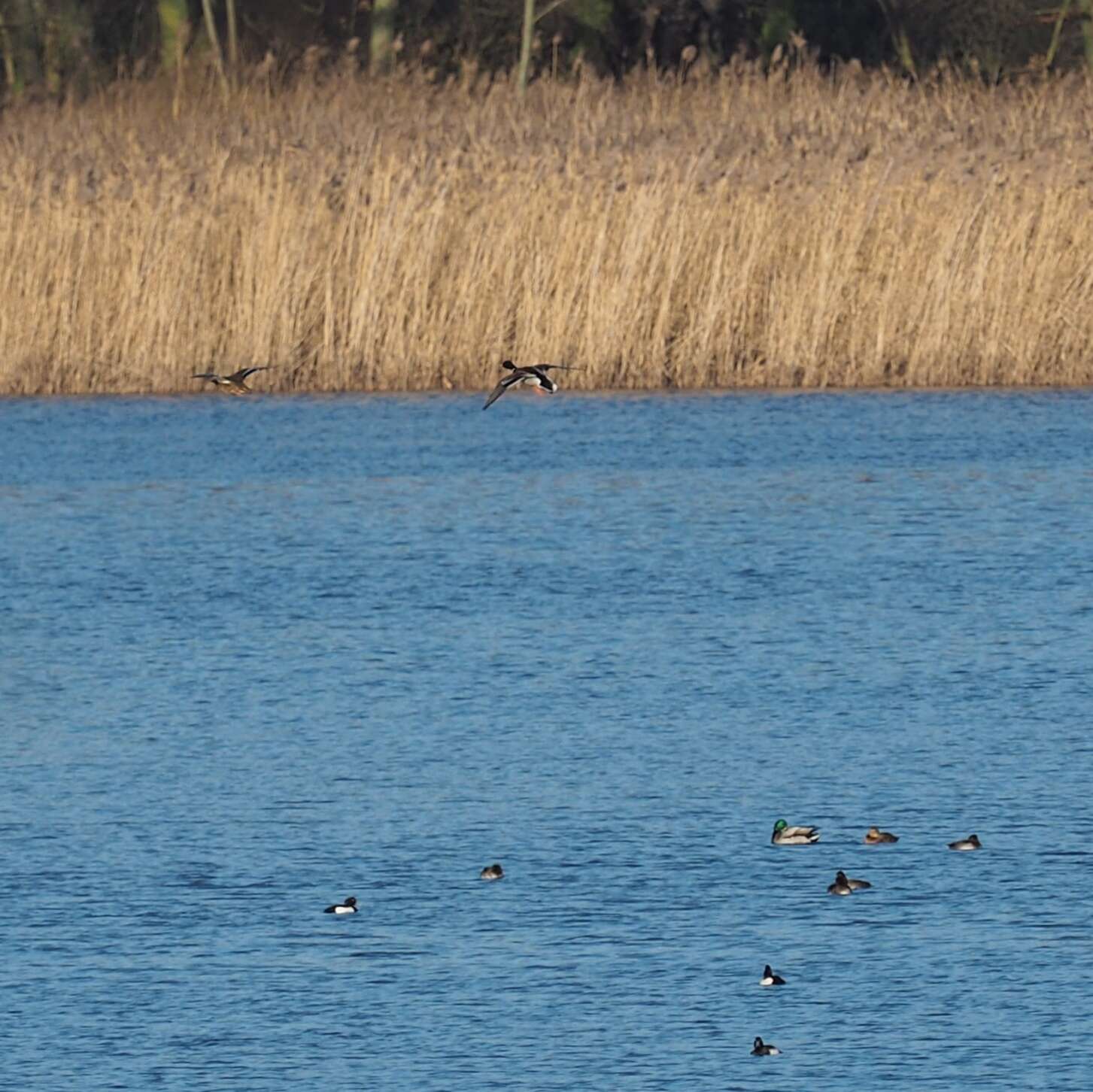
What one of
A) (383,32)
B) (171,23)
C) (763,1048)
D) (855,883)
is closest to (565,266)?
(855,883)

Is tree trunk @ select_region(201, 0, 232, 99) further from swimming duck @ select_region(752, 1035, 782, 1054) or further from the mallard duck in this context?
swimming duck @ select_region(752, 1035, 782, 1054)

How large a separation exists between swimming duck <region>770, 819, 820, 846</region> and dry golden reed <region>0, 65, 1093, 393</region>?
407 inches

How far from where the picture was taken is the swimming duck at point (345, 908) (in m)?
7.48

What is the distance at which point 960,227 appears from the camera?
1831 cm

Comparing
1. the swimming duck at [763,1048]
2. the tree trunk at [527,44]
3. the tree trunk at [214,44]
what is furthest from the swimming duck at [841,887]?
the tree trunk at [527,44]

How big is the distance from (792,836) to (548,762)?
1349 mm

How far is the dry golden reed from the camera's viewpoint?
18.3 meters

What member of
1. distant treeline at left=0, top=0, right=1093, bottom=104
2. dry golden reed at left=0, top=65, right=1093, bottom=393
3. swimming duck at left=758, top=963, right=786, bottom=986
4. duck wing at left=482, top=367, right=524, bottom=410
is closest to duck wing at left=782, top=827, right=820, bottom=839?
swimming duck at left=758, top=963, right=786, bottom=986

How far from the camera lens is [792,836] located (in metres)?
8.03

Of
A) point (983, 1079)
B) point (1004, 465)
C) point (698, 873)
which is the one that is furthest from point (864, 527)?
point (983, 1079)

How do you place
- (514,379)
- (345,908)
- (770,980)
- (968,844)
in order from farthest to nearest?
1. (514,379)
2. (968,844)
3. (345,908)
4. (770,980)

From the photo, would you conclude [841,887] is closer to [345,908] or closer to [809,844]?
[809,844]

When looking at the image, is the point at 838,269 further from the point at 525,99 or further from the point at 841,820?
the point at 841,820

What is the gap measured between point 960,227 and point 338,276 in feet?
12.7
